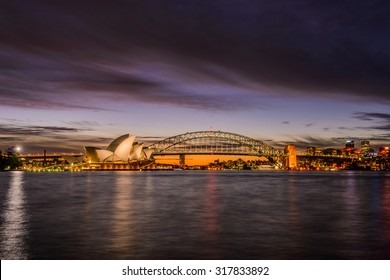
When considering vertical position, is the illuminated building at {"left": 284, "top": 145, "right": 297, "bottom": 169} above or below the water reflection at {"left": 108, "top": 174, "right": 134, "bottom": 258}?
above

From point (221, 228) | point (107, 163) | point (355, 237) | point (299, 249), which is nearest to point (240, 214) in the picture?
point (221, 228)

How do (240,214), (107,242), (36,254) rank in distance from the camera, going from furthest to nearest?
1. (240,214)
2. (107,242)
3. (36,254)

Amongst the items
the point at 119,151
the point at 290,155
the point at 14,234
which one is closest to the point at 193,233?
the point at 14,234

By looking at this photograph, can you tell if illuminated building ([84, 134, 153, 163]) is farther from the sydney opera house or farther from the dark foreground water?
the dark foreground water

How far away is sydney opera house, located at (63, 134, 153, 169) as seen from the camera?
6452 inches

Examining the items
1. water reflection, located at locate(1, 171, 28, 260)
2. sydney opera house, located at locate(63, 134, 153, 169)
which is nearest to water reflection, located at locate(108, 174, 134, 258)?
water reflection, located at locate(1, 171, 28, 260)

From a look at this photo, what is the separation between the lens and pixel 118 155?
563 feet

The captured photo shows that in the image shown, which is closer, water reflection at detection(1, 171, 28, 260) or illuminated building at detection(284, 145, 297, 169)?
water reflection at detection(1, 171, 28, 260)

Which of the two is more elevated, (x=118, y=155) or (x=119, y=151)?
(x=119, y=151)

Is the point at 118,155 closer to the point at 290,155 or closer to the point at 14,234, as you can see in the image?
the point at 290,155

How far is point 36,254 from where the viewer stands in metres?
15.9
